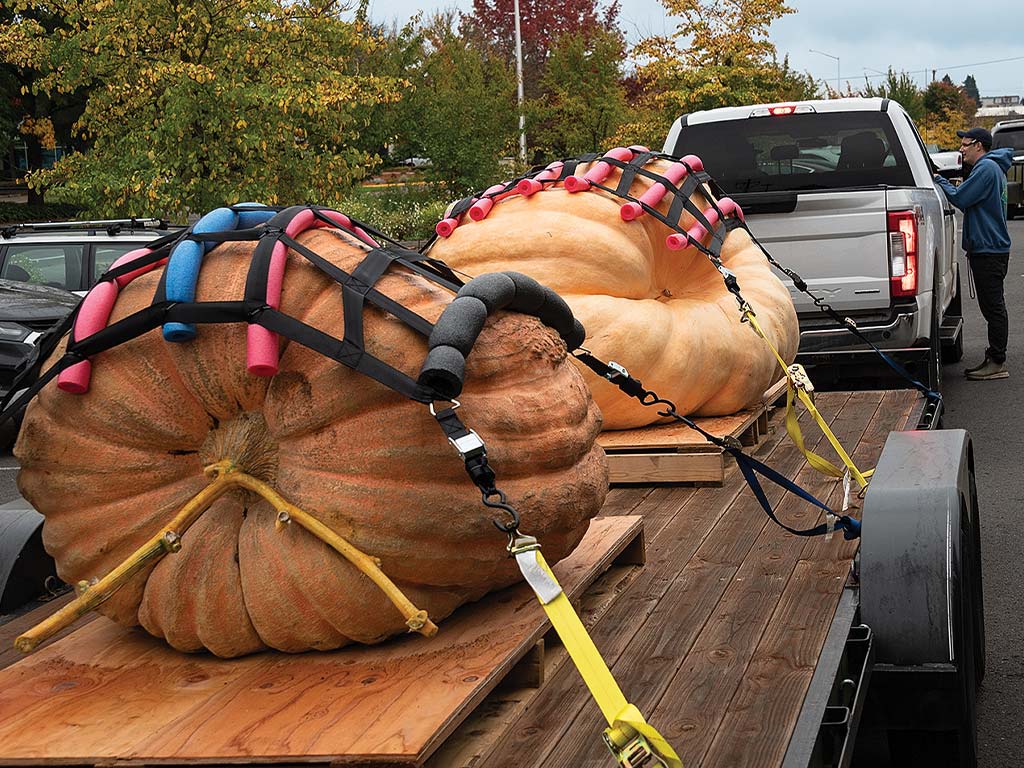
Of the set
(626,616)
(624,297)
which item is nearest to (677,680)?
(626,616)

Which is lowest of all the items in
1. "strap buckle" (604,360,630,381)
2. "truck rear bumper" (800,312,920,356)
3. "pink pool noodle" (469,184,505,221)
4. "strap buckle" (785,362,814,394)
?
"truck rear bumper" (800,312,920,356)

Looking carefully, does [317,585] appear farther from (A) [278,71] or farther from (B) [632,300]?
(A) [278,71]

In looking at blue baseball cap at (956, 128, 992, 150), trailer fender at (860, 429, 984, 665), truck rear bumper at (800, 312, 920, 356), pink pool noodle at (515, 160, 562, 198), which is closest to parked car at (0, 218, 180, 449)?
A: truck rear bumper at (800, 312, 920, 356)

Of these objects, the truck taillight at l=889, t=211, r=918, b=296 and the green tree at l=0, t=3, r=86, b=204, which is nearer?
Result: the truck taillight at l=889, t=211, r=918, b=296

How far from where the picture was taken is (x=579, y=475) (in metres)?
3.04

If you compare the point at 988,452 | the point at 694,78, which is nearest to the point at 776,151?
the point at 988,452

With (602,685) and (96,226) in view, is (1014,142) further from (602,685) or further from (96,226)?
(602,685)

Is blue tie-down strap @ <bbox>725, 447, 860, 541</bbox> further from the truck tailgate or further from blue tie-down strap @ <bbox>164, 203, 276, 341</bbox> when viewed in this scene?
the truck tailgate

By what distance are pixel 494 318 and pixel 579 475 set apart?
0.43 metres

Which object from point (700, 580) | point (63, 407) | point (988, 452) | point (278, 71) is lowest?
point (988, 452)

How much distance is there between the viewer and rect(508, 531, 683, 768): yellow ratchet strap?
2084 millimetres

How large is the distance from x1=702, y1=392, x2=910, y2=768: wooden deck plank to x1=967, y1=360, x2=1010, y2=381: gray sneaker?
27.0ft

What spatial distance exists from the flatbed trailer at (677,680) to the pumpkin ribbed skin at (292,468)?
5.1 inches

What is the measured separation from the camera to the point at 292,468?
2.73m
